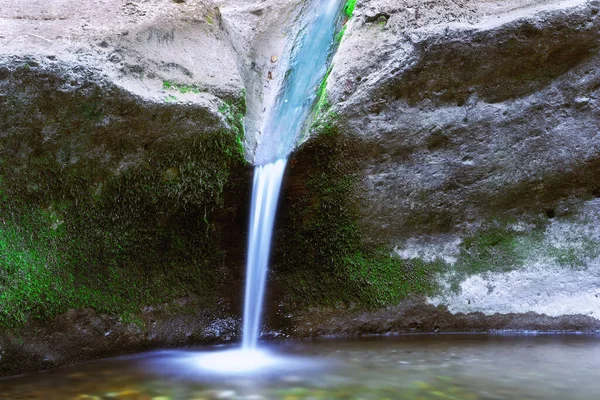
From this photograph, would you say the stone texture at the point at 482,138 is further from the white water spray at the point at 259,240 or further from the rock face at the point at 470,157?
the white water spray at the point at 259,240

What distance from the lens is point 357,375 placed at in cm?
324

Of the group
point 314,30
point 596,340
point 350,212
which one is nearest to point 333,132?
point 350,212

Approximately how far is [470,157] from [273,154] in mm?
1640

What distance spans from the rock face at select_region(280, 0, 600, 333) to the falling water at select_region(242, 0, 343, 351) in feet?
0.66

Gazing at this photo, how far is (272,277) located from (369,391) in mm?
1772

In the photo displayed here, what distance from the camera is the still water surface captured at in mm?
2873

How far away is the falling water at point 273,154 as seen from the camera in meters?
4.22

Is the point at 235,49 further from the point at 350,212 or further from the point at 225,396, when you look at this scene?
the point at 225,396

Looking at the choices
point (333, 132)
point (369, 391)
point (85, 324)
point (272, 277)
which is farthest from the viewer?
point (272, 277)

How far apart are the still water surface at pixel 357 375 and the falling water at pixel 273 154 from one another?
0.48m

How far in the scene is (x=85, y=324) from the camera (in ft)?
12.3

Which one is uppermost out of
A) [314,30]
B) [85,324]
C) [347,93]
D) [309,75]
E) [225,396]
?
[314,30]

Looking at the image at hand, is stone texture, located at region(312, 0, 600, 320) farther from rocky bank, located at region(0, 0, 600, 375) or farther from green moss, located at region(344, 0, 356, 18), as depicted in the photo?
green moss, located at region(344, 0, 356, 18)

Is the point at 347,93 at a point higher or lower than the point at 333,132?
higher
